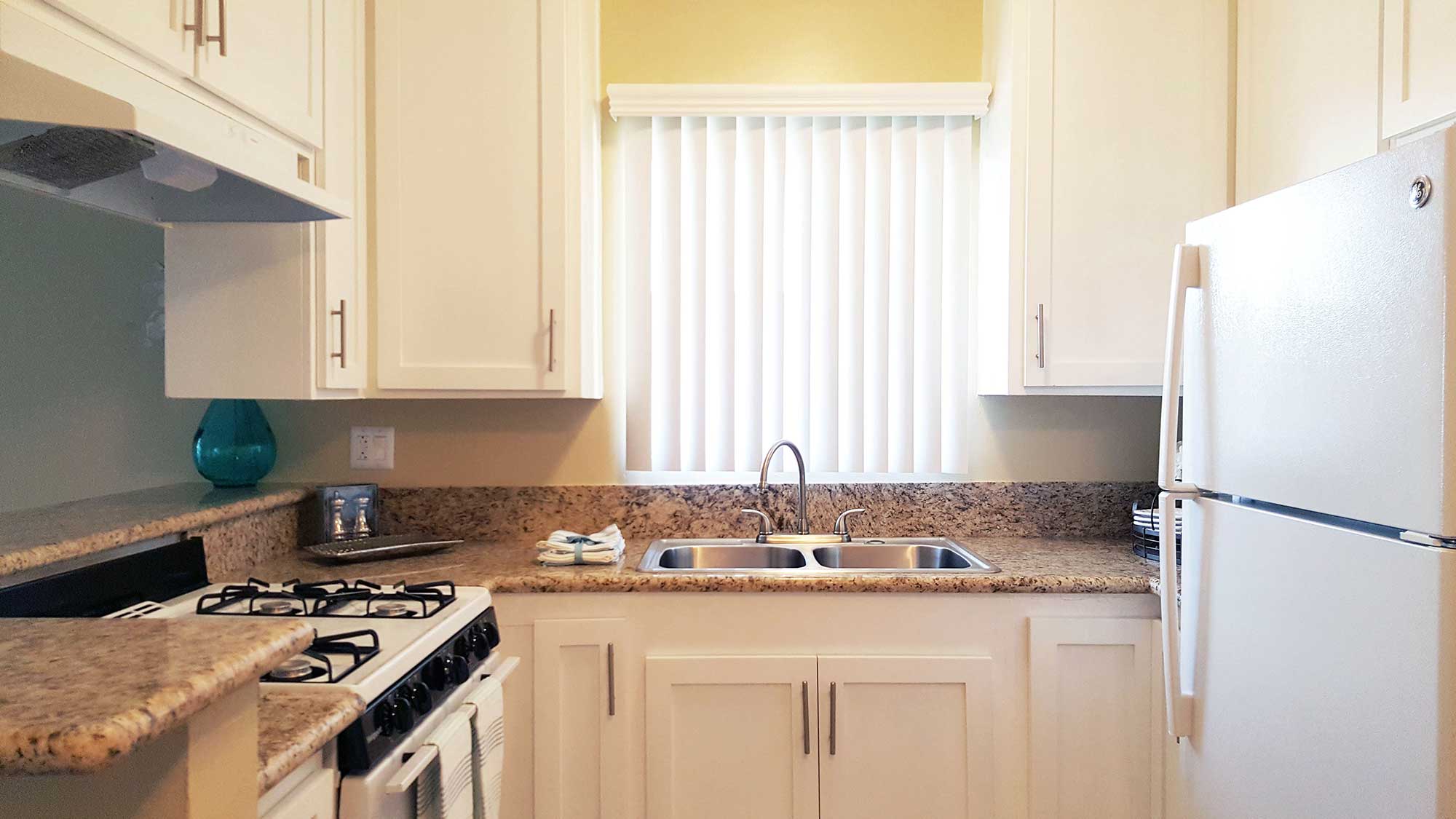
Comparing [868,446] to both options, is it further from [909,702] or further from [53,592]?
[53,592]

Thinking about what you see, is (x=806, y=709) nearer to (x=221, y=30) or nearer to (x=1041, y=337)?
(x=1041, y=337)

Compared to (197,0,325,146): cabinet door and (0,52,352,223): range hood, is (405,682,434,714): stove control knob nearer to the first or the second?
(0,52,352,223): range hood

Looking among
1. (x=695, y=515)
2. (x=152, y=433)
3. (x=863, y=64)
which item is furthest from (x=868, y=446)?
(x=152, y=433)

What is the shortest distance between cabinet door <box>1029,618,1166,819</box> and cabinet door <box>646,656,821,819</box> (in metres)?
0.39

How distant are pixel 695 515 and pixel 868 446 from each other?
0.54 metres

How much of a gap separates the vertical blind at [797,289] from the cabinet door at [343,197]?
701mm

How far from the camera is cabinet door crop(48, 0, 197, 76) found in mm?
1243

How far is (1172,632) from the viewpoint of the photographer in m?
1.54

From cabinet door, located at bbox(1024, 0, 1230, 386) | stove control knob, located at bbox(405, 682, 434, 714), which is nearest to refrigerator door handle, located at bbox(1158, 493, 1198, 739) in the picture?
cabinet door, located at bbox(1024, 0, 1230, 386)

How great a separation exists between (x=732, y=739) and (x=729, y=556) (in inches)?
21.0

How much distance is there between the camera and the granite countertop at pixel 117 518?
4.60 ft

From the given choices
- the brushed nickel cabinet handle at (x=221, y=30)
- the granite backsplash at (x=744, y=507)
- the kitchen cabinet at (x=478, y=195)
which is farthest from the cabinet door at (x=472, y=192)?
the brushed nickel cabinet handle at (x=221, y=30)

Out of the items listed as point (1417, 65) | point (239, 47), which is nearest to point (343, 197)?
point (239, 47)

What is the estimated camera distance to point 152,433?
89.7 inches
